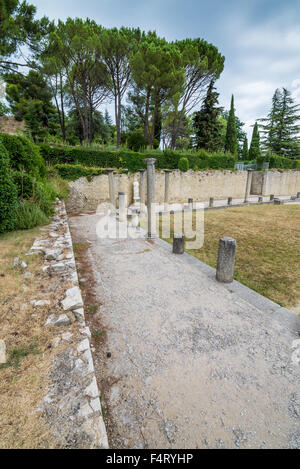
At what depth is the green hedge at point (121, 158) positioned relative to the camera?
37.3 feet

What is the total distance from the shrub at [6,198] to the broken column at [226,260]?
4.02 metres

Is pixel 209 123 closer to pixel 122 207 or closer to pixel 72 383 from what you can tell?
pixel 122 207

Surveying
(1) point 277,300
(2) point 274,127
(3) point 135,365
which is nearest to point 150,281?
(3) point 135,365

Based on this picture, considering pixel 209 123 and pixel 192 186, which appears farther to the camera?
pixel 209 123

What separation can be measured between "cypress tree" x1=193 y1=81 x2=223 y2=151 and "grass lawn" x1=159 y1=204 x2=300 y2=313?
1598cm

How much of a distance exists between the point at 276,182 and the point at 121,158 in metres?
15.0

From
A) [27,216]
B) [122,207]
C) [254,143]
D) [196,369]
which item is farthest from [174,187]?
[254,143]

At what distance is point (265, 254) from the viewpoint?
4.86 metres

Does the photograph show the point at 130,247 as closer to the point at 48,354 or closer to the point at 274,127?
the point at 48,354

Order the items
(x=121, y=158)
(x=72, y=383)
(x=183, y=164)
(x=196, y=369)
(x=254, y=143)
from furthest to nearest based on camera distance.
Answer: (x=254, y=143) → (x=183, y=164) → (x=121, y=158) → (x=196, y=369) → (x=72, y=383)

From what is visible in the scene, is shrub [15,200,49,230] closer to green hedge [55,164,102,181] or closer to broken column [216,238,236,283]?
broken column [216,238,236,283]

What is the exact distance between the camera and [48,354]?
1.62 metres

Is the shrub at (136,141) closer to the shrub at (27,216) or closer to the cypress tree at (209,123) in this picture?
the cypress tree at (209,123)

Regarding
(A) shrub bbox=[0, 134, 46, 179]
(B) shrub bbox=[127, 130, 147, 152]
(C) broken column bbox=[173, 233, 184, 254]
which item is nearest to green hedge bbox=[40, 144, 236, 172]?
(B) shrub bbox=[127, 130, 147, 152]
